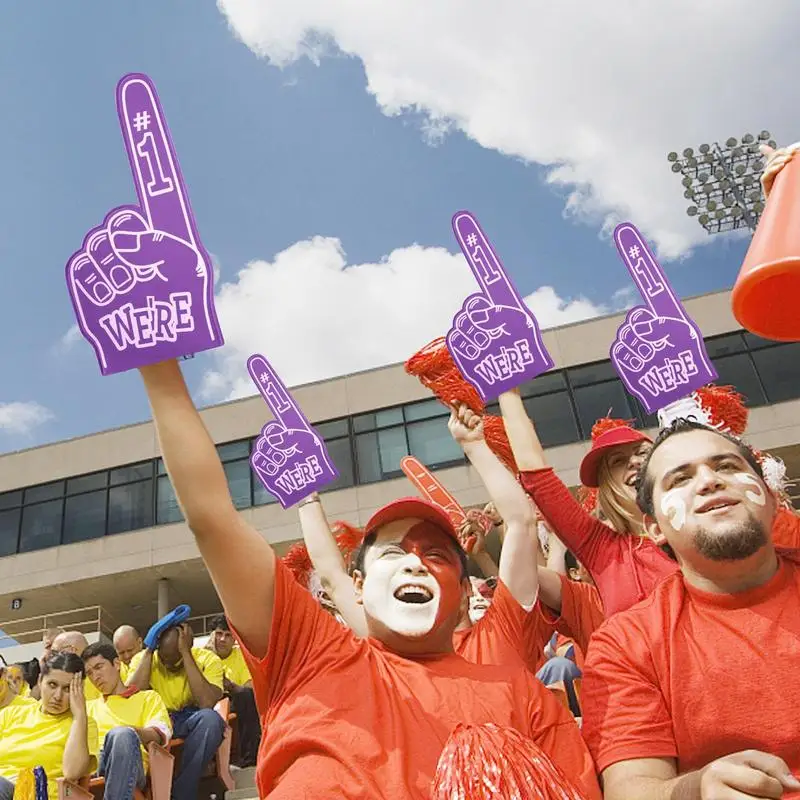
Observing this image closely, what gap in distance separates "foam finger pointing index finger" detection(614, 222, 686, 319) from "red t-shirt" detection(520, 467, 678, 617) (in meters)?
1.99

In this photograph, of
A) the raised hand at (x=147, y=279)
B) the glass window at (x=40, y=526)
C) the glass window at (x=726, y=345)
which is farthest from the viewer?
the glass window at (x=40, y=526)

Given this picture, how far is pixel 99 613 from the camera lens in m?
19.4

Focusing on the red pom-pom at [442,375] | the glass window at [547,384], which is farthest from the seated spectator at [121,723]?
the glass window at [547,384]

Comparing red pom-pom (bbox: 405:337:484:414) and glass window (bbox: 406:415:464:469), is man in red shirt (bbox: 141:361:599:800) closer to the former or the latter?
red pom-pom (bbox: 405:337:484:414)

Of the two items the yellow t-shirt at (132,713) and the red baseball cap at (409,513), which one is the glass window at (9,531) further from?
the red baseball cap at (409,513)

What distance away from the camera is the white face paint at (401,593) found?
7.28 feet

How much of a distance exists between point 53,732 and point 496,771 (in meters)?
4.15

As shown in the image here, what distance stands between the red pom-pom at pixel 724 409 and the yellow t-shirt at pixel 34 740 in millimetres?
3939


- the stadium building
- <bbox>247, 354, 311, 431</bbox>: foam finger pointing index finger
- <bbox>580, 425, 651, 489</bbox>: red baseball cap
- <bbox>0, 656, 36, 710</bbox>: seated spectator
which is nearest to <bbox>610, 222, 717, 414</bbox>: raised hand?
<bbox>580, 425, 651, 489</bbox>: red baseball cap

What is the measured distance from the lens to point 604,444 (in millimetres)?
3352

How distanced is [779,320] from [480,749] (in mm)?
1380

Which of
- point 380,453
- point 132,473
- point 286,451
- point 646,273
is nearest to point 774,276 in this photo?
point 646,273

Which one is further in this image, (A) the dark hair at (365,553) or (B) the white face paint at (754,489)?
(A) the dark hair at (365,553)

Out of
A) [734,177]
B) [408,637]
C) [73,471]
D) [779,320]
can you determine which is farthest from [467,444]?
[734,177]
